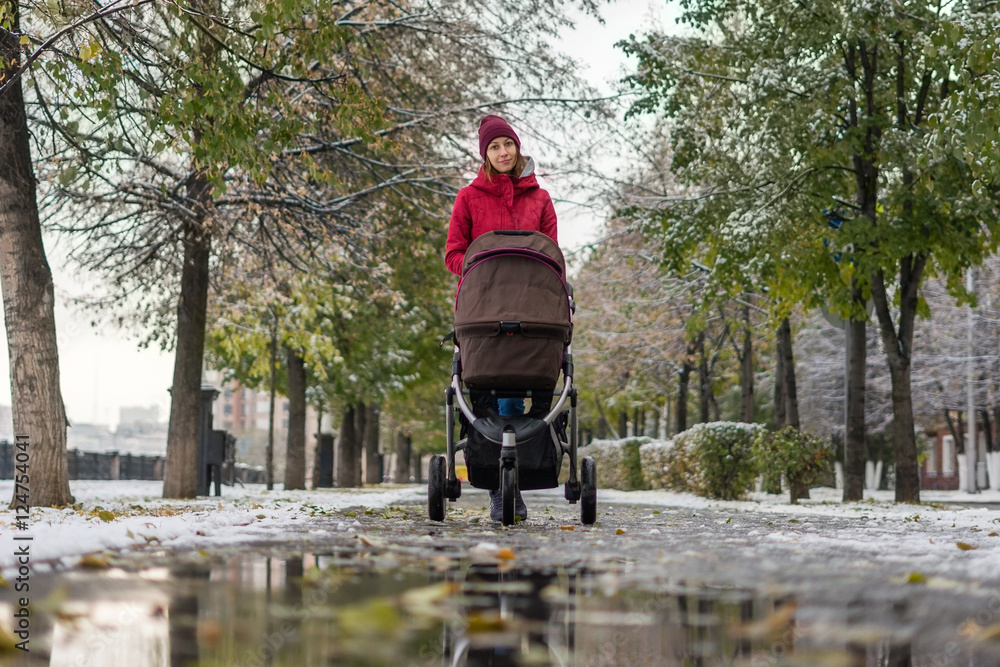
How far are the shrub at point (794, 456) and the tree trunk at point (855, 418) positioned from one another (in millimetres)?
481

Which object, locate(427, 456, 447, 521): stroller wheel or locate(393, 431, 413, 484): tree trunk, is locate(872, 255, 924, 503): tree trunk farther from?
locate(393, 431, 413, 484): tree trunk

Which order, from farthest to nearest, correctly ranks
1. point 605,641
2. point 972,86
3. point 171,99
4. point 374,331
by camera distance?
1. point 374,331
2. point 972,86
3. point 171,99
4. point 605,641

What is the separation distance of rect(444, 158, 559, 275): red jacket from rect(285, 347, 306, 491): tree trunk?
15.4 meters

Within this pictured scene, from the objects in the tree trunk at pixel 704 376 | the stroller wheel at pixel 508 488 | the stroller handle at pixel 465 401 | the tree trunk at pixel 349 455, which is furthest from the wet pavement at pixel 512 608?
the tree trunk at pixel 704 376

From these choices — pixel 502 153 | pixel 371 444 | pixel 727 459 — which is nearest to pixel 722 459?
pixel 727 459

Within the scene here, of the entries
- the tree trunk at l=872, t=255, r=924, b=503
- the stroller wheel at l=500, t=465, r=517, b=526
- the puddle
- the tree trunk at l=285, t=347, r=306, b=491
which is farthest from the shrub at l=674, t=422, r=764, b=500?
the puddle

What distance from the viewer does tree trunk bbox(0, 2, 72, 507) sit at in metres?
9.12

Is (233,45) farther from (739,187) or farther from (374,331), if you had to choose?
(374,331)

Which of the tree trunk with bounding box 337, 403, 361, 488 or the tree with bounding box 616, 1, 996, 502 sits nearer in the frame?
the tree with bounding box 616, 1, 996, 502

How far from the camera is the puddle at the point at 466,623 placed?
227 cm

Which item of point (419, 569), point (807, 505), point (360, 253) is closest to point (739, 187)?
point (807, 505)

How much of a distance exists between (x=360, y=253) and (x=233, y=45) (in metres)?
6.06

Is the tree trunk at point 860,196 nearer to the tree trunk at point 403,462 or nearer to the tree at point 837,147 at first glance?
the tree at point 837,147

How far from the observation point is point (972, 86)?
859 cm
